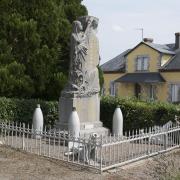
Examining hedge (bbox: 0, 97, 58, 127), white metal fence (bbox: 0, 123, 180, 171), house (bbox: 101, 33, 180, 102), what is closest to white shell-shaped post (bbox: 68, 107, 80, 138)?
white metal fence (bbox: 0, 123, 180, 171)

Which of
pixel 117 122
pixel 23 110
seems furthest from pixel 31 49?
pixel 117 122

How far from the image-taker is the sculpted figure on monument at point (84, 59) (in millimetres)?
13320

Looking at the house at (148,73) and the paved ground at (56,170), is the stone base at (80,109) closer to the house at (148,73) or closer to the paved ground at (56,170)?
the paved ground at (56,170)

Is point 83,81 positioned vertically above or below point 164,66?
below

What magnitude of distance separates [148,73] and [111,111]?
21.5m

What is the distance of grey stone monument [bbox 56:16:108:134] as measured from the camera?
1324 cm

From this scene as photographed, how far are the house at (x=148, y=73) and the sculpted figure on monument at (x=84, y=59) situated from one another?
20826 millimetres

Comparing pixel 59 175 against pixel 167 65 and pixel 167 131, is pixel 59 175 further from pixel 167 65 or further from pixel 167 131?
pixel 167 65

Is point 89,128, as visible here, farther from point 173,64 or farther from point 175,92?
point 175,92

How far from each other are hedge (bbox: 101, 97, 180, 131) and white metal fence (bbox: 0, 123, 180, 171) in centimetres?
96

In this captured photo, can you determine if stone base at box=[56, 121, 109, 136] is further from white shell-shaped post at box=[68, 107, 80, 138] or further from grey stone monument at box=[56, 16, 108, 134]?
white shell-shaped post at box=[68, 107, 80, 138]

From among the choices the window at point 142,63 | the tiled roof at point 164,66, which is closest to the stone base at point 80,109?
the tiled roof at point 164,66

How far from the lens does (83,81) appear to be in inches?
528

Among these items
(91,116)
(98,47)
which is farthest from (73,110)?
(98,47)
